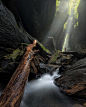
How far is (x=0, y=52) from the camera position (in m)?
3.58

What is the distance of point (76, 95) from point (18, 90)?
5.70 feet

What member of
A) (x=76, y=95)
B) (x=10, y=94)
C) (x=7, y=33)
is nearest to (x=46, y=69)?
(x=76, y=95)

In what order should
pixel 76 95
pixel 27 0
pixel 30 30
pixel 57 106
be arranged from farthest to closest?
pixel 30 30, pixel 27 0, pixel 76 95, pixel 57 106

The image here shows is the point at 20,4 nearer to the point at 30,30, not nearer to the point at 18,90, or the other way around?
the point at 30,30

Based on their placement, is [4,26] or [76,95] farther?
[4,26]

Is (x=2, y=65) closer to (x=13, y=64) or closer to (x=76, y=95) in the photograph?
(x=13, y=64)

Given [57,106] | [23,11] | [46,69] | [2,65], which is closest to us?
[57,106]

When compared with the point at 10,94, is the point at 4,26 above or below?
above

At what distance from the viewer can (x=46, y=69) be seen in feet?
15.4

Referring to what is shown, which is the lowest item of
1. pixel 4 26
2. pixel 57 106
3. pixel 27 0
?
pixel 57 106

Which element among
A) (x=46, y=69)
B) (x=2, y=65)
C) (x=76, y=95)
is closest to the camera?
(x=76, y=95)

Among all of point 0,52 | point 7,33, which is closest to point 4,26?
point 7,33

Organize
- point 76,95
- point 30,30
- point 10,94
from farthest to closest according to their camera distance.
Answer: point 30,30
point 76,95
point 10,94

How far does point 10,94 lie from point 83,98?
2.01 m
